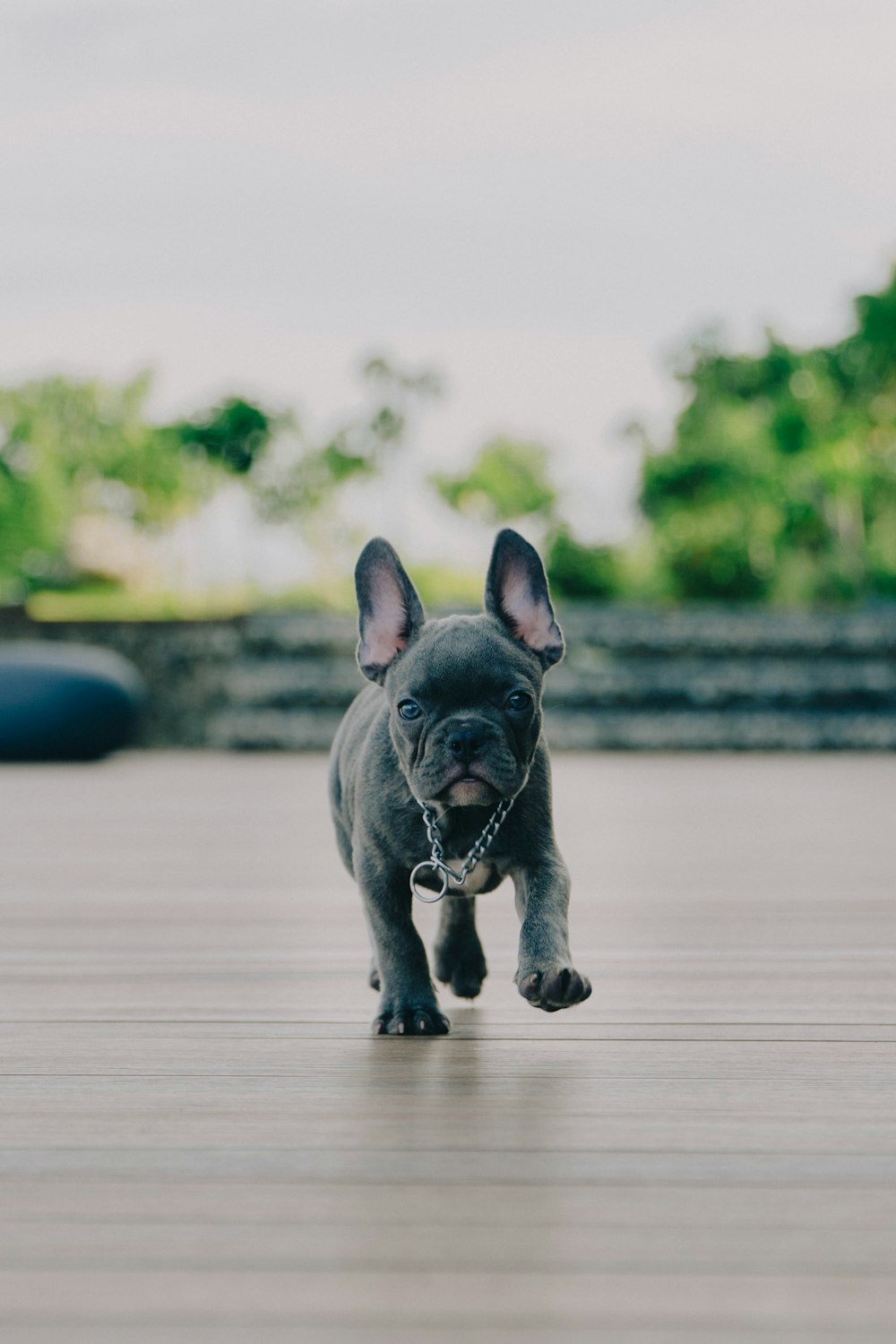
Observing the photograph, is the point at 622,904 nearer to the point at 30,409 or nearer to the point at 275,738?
the point at 275,738

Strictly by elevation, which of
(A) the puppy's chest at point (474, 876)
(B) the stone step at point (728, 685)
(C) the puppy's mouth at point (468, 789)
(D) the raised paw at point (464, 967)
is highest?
(C) the puppy's mouth at point (468, 789)

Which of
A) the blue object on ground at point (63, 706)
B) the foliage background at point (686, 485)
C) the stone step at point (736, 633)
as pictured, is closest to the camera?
the blue object on ground at point (63, 706)

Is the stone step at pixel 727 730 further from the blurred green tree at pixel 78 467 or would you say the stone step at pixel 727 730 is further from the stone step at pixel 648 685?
the blurred green tree at pixel 78 467

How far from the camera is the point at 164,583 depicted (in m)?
14.1

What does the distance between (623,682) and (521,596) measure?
8155 millimetres

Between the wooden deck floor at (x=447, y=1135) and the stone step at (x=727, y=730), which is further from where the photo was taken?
the stone step at (x=727, y=730)

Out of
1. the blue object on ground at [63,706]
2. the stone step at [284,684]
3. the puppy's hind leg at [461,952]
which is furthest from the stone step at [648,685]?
the puppy's hind leg at [461,952]

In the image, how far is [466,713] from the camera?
1615mm

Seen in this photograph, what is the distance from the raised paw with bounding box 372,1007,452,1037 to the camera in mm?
1693

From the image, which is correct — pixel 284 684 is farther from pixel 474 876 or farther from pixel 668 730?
pixel 474 876

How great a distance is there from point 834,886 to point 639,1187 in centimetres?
221

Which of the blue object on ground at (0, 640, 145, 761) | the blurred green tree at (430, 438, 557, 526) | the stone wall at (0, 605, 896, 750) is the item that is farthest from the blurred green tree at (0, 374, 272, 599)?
the blue object on ground at (0, 640, 145, 761)

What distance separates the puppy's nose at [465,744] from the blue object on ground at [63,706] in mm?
6916

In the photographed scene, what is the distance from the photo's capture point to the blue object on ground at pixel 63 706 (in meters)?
8.23
